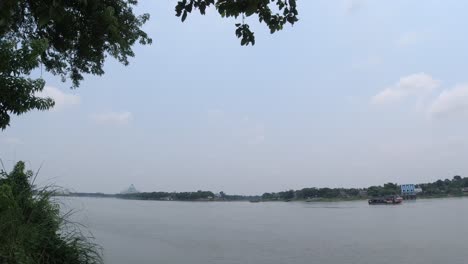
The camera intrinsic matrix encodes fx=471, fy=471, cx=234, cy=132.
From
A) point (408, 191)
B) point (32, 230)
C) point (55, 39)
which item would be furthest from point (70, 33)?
point (408, 191)

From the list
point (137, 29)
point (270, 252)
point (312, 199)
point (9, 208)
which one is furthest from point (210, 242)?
point (312, 199)

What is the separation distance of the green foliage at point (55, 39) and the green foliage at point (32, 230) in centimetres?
131

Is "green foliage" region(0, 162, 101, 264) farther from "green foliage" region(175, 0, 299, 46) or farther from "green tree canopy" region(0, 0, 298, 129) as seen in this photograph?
"green foliage" region(175, 0, 299, 46)

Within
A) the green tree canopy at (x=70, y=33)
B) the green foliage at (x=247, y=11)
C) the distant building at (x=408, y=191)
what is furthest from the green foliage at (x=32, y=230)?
the distant building at (x=408, y=191)

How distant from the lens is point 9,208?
20.7ft

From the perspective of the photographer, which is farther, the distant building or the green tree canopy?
the distant building

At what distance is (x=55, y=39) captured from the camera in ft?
27.4

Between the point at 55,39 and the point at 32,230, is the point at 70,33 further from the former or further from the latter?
the point at 32,230

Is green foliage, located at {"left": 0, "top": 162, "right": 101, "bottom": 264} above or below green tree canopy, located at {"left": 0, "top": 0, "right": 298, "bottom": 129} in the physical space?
below

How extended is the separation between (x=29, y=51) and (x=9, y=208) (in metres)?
2.11

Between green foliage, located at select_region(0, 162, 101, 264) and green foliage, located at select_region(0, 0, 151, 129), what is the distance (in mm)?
1315

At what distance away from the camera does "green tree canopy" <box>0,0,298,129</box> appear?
3.10m

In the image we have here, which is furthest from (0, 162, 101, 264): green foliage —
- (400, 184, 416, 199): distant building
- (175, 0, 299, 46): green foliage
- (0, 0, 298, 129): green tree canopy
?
(400, 184, 416, 199): distant building

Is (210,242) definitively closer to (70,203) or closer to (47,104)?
(70,203)
